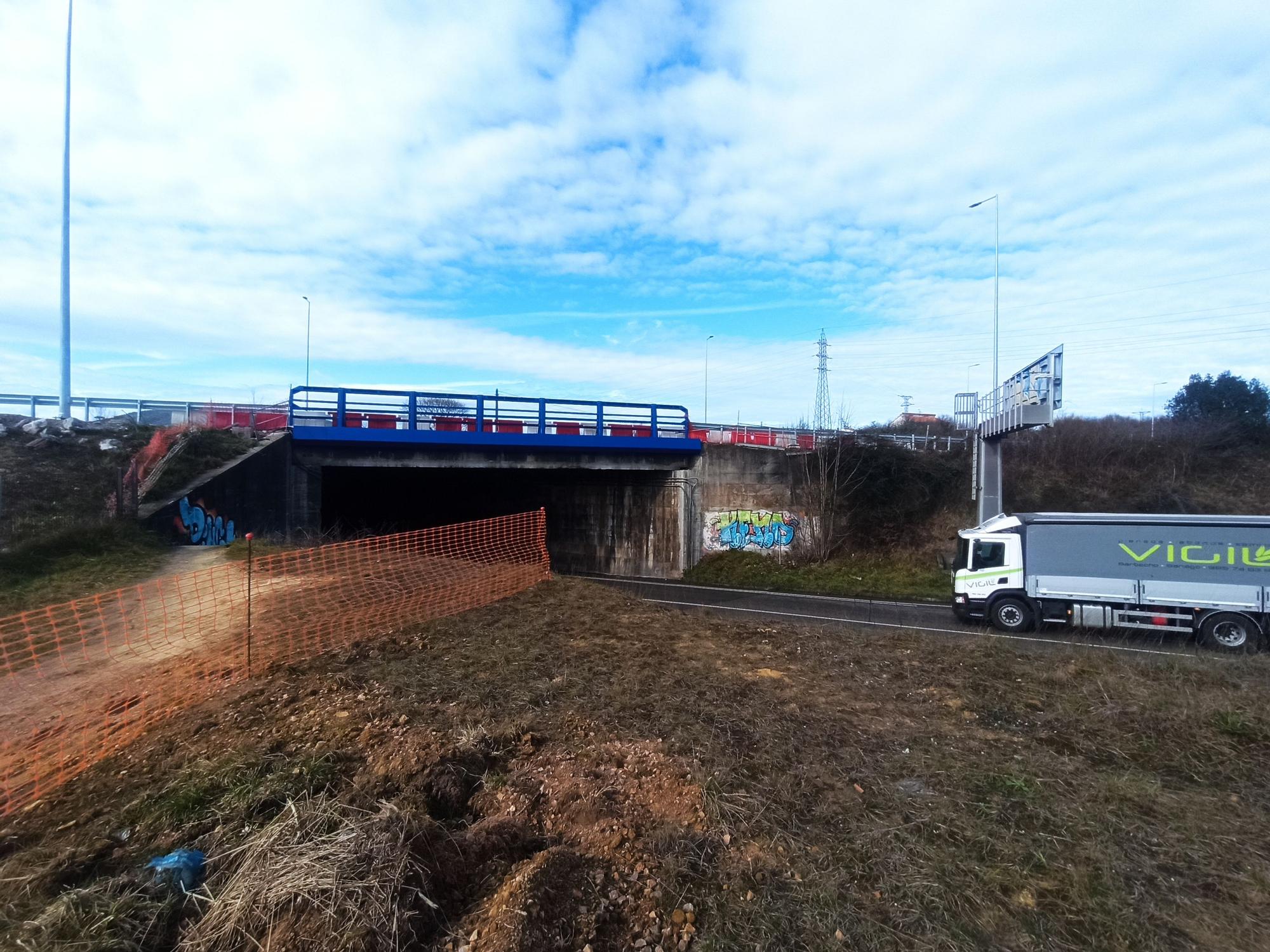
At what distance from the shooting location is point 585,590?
43.7ft

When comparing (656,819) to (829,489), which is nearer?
(656,819)

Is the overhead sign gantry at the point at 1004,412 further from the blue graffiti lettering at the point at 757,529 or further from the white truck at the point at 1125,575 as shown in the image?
the blue graffiti lettering at the point at 757,529

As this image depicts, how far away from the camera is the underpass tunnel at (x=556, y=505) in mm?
25438

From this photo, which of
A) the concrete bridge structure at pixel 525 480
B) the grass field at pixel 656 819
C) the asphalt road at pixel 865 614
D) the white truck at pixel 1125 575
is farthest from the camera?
the concrete bridge structure at pixel 525 480

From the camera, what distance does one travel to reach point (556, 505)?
2775cm

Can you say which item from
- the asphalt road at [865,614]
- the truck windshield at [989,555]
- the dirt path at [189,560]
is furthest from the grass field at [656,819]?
the truck windshield at [989,555]

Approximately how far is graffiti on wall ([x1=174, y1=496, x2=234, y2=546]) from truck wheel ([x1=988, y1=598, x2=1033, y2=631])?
16427 mm

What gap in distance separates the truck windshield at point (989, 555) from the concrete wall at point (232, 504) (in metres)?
16.4

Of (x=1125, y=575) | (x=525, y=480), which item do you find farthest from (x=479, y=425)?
(x=1125, y=575)

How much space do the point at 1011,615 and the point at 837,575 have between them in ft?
27.5

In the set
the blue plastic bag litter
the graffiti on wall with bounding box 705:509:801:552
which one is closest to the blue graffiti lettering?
the graffiti on wall with bounding box 705:509:801:552

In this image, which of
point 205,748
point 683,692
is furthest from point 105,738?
point 683,692

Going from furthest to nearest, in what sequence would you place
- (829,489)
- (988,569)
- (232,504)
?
(829,489)
(232,504)
(988,569)

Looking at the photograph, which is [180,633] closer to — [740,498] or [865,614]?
[865,614]
